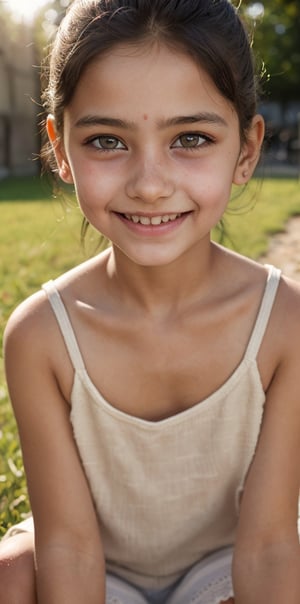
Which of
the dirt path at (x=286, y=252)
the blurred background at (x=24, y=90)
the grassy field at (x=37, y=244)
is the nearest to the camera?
the grassy field at (x=37, y=244)

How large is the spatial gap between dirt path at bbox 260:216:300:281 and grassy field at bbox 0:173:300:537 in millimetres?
96

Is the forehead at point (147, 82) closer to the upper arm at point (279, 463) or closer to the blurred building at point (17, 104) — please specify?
the upper arm at point (279, 463)

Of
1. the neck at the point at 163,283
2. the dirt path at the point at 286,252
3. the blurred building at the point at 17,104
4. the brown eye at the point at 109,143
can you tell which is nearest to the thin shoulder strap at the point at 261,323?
the neck at the point at 163,283

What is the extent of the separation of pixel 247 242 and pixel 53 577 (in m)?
6.04

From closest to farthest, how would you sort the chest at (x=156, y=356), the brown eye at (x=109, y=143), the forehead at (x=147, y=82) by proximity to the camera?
the forehead at (x=147, y=82) < the brown eye at (x=109, y=143) < the chest at (x=156, y=356)

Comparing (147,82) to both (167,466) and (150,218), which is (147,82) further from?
(167,466)

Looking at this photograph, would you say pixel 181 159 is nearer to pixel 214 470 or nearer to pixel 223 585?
pixel 214 470

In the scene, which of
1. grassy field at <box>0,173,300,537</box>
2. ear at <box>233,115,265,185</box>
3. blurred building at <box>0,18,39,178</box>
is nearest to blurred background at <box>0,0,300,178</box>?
blurred building at <box>0,18,39,178</box>

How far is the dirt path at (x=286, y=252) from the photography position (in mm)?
6676

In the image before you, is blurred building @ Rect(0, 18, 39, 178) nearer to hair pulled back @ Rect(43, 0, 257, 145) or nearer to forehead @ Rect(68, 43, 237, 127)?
hair pulled back @ Rect(43, 0, 257, 145)

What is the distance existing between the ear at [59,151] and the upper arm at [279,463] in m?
0.69

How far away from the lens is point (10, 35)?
84.4 feet

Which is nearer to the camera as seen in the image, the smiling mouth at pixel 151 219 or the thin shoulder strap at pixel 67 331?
the smiling mouth at pixel 151 219

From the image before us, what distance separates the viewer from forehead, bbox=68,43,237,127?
186 centimetres
